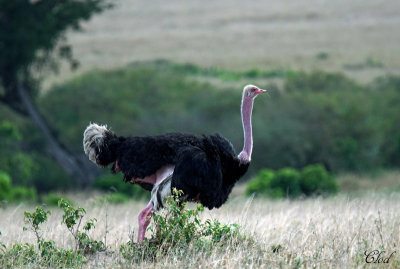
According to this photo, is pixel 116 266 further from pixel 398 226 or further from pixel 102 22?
pixel 102 22

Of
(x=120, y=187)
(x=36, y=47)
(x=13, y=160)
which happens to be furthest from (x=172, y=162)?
(x=36, y=47)

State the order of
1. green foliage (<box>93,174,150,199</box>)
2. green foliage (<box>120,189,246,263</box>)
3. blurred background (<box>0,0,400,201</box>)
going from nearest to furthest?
green foliage (<box>120,189,246,263</box>) < green foliage (<box>93,174,150,199</box>) < blurred background (<box>0,0,400,201</box>)

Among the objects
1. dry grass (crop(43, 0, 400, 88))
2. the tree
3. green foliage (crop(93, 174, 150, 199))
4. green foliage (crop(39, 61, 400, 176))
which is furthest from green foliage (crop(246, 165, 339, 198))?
dry grass (crop(43, 0, 400, 88))

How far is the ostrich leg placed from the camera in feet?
23.3

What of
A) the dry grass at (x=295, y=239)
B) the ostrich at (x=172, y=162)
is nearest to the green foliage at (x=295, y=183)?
the dry grass at (x=295, y=239)

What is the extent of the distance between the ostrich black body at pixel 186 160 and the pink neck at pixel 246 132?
0.09 metres

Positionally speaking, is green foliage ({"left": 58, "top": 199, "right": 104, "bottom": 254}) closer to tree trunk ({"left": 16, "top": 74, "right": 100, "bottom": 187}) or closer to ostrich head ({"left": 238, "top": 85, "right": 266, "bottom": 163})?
ostrich head ({"left": 238, "top": 85, "right": 266, "bottom": 163})

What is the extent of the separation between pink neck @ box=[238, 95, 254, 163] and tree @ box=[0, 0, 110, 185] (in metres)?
16.6

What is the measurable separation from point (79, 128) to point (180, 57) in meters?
18.0

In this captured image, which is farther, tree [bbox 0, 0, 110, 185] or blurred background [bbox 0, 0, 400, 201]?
tree [bbox 0, 0, 110, 185]

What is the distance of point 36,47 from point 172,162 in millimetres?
17399

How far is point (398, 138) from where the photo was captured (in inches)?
957

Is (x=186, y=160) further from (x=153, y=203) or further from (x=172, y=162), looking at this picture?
(x=153, y=203)

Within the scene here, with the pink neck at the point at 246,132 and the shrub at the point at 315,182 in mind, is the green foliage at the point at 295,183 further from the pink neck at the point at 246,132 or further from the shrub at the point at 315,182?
the pink neck at the point at 246,132
